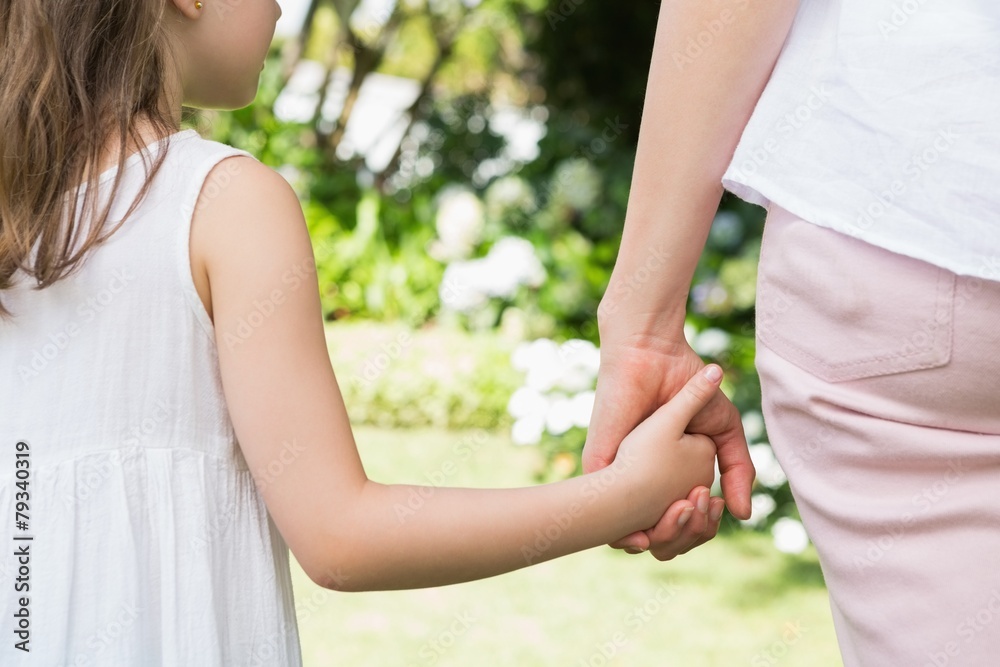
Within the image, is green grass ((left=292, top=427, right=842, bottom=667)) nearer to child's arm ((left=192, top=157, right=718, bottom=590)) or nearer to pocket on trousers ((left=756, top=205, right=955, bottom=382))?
child's arm ((left=192, top=157, right=718, bottom=590))

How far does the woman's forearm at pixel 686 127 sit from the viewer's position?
1155mm

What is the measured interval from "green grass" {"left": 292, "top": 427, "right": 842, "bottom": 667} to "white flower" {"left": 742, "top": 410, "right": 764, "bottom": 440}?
420mm

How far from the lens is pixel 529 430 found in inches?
186

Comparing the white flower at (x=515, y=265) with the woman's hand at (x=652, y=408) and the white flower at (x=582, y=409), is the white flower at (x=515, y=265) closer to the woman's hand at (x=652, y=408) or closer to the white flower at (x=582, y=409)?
the white flower at (x=582, y=409)

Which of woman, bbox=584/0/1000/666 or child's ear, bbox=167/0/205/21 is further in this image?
child's ear, bbox=167/0/205/21

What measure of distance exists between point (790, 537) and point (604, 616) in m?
0.91

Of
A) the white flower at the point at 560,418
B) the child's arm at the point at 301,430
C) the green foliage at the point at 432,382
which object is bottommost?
the green foliage at the point at 432,382

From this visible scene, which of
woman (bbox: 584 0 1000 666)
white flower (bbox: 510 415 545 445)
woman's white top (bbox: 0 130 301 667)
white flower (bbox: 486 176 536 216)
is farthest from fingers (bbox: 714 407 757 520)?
white flower (bbox: 486 176 536 216)

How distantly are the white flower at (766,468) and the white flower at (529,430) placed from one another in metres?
0.98

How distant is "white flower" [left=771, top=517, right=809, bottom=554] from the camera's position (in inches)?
159

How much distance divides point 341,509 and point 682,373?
2.10 feet

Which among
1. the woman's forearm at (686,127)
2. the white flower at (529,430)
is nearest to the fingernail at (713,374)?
the woman's forearm at (686,127)

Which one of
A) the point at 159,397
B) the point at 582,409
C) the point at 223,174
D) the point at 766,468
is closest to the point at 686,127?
the point at 223,174

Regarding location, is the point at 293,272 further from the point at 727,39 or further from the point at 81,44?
the point at 727,39
